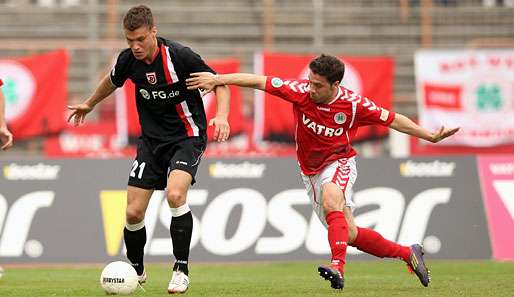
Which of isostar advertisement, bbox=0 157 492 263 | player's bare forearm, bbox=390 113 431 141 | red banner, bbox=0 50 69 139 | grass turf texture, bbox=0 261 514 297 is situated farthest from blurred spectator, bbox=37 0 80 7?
player's bare forearm, bbox=390 113 431 141

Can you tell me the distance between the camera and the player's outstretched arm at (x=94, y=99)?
9.23m

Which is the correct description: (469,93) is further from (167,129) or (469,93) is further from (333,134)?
(167,129)

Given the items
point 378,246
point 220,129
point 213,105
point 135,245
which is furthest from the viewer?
point 213,105

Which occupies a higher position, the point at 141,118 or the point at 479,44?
the point at 141,118

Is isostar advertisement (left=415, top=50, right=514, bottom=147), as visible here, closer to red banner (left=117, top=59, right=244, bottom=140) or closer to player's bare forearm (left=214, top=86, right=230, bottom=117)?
red banner (left=117, top=59, right=244, bottom=140)

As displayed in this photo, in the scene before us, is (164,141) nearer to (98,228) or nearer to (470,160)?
(98,228)

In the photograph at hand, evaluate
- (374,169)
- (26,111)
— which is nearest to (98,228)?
(374,169)

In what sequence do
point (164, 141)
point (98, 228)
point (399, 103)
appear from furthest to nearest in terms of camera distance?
point (399, 103)
point (98, 228)
point (164, 141)

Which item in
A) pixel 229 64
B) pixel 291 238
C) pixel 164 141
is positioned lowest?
pixel 291 238

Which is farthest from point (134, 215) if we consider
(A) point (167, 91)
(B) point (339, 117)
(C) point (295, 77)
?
(C) point (295, 77)

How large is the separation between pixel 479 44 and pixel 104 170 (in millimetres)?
9156

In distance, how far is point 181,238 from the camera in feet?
28.8

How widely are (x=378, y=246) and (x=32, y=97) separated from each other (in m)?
9.72

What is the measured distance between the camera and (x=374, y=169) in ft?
46.5
